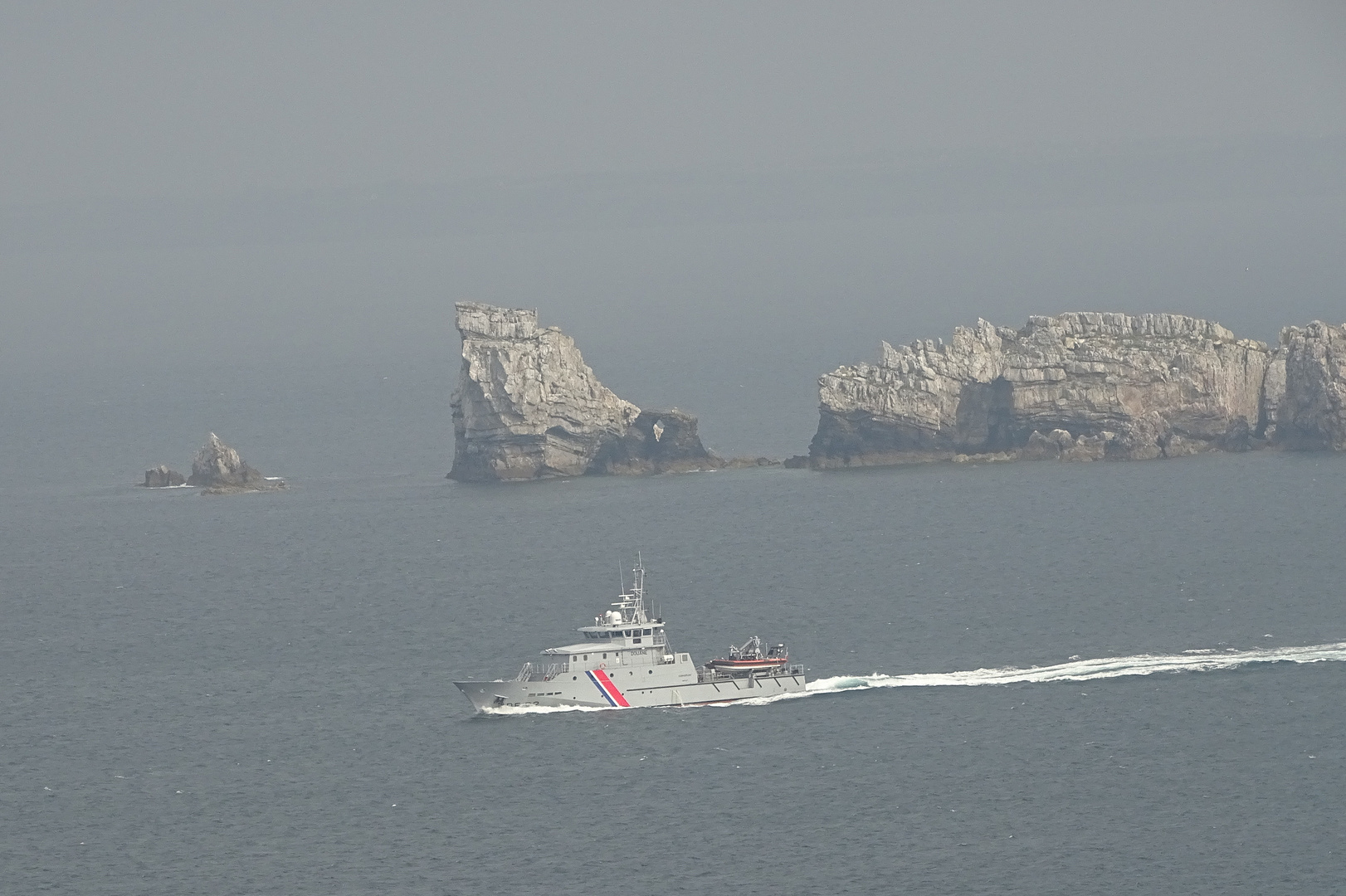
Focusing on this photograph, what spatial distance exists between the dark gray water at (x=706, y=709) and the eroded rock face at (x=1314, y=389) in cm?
262

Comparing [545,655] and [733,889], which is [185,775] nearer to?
[545,655]

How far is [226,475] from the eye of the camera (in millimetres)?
161000

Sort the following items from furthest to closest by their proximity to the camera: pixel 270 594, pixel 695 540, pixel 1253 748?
pixel 695 540 < pixel 270 594 < pixel 1253 748

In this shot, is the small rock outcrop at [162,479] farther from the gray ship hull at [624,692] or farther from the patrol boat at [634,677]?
the gray ship hull at [624,692]

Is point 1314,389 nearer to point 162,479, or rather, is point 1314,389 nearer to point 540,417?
point 540,417

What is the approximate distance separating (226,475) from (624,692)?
6685 cm

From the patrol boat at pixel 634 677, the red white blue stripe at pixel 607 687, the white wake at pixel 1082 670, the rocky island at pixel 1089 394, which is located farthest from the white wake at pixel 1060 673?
the rocky island at pixel 1089 394

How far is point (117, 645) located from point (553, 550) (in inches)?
1065

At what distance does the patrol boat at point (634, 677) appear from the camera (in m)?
100

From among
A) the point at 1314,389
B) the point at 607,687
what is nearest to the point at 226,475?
the point at 607,687

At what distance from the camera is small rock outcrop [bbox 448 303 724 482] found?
153750 mm

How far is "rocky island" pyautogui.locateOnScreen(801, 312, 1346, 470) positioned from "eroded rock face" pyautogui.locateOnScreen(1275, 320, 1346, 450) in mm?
72

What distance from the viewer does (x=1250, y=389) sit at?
153125 millimetres

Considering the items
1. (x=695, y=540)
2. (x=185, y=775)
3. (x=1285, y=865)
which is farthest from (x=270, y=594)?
(x=1285, y=865)
